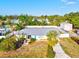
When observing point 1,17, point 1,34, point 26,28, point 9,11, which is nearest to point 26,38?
point 26,28

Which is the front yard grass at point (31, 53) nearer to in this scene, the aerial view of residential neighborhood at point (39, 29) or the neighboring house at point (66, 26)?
the aerial view of residential neighborhood at point (39, 29)

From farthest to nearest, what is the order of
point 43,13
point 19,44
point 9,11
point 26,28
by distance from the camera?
point 26,28, point 19,44, point 43,13, point 9,11

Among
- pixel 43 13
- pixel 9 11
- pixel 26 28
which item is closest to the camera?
pixel 9 11

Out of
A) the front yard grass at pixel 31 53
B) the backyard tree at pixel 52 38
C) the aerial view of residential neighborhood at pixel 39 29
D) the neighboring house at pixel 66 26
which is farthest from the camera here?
the neighboring house at pixel 66 26

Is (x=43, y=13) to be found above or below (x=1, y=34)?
above

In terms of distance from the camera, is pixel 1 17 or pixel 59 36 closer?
pixel 1 17

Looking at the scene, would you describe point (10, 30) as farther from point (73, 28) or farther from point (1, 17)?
point (73, 28)

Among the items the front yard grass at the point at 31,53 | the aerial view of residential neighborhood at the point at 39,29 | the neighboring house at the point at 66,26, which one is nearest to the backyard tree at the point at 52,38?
the aerial view of residential neighborhood at the point at 39,29

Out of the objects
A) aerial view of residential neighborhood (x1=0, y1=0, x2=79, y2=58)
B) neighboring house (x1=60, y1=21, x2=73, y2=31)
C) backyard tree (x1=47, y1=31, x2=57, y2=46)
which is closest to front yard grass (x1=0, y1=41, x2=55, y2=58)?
aerial view of residential neighborhood (x1=0, y1=0, x2=79, y2=58)

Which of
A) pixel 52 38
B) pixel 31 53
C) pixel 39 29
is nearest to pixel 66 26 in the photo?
pixel 39 29
